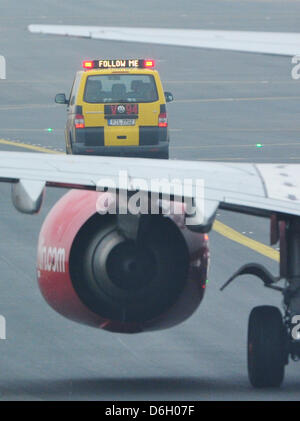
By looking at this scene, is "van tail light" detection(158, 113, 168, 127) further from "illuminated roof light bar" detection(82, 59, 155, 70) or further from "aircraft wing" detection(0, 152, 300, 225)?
"aircraft wing" detection(0, 152, 300, 225)

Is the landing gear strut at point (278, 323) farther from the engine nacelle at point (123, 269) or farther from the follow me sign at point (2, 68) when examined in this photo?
the follow me sign at point (2, 68)

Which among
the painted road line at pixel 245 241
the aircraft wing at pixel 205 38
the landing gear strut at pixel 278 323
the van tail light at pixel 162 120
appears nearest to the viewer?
the landing gear strut at pixel 278 323

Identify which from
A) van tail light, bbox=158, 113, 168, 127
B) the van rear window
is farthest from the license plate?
van tail light, bbox=158, 113, 168, 127

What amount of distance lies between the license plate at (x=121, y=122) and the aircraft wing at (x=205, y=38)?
2298cm

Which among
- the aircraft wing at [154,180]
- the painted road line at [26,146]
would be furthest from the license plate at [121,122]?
A: the aircraft wing at [154,180]

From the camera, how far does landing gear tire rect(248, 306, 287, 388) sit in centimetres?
1545

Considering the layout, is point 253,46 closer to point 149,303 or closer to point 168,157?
point 149,303

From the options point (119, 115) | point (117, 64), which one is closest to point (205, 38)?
point (119, 115)

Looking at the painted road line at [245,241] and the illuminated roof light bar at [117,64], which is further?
the illuminated roof light bar at [117,64]

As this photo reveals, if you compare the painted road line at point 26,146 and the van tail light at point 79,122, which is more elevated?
the van tail light at point 79,122

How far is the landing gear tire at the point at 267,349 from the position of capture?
1545 centimetres

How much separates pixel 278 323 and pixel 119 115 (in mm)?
25529

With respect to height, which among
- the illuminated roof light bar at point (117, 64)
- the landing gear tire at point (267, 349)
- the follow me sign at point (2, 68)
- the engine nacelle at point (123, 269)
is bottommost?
the landing gear tire at point (267, 349)
